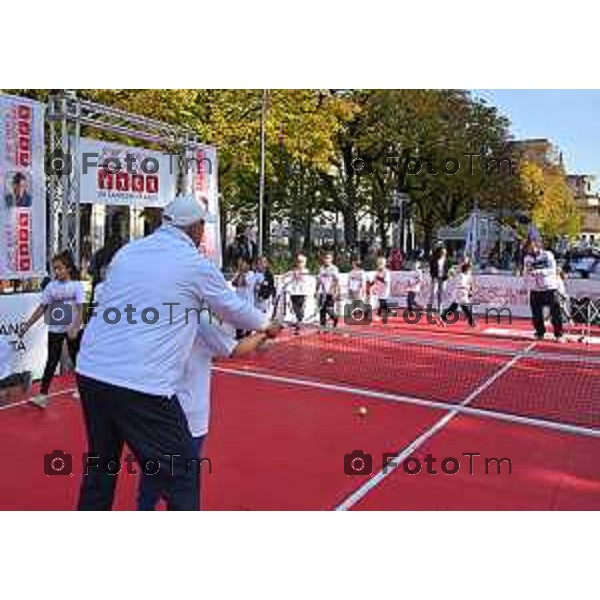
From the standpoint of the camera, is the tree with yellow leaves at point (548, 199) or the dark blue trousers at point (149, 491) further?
the tree with yellow leaves at point (548, 199)

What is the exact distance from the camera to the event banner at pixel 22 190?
10250mm

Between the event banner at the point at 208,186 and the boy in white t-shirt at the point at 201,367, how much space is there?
385 inches

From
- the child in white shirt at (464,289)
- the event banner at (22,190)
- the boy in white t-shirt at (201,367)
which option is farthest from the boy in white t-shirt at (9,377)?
the child in white shirt at (464,289)

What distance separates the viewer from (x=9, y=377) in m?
9.61

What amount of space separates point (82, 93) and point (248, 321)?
17.4 meters

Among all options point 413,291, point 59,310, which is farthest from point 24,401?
point 413,291

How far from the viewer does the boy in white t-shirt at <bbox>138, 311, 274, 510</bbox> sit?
13.9 feet

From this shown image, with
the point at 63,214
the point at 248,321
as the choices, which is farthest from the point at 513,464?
the point at 63,214

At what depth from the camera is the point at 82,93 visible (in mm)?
19844

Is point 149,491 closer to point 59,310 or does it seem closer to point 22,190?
point 59,310

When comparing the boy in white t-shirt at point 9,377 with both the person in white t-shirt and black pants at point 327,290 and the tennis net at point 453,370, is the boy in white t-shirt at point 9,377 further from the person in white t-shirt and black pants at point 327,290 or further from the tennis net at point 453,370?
the person in white t-shirt and black pants at point 327,290

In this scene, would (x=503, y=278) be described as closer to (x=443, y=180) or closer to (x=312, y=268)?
(x=312, y=268)

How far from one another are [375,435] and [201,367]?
3.99 meters

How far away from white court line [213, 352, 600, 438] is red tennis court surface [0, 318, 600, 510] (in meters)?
0.02
